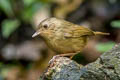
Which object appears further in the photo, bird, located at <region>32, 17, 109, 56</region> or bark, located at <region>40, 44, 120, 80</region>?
bird, located at <region>32, 17, 109, 56</region>

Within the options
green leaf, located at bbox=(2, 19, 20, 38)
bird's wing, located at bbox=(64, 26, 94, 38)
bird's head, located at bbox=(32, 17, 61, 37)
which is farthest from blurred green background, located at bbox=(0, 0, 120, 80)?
bird's head, located at bbox=(32, 17, 61, 37)

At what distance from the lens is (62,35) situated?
5.68 m

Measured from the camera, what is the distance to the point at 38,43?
31.3ft

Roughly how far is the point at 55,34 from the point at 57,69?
4.11 feet

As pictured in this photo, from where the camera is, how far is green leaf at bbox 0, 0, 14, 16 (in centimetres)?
893

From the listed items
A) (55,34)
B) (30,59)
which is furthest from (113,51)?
(30,59)

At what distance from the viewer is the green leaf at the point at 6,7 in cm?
893

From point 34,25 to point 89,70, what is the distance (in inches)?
199

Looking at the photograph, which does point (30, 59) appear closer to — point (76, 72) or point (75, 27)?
point (75, 27)

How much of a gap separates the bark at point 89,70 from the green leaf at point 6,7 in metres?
4.51

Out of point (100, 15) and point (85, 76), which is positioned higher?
point (100, 15)

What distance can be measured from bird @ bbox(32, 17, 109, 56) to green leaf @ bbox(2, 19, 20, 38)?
11.1 feet

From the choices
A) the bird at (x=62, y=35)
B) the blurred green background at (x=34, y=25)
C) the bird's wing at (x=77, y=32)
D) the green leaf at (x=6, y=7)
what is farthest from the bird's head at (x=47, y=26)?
the green leaf at (x=6, y=7)

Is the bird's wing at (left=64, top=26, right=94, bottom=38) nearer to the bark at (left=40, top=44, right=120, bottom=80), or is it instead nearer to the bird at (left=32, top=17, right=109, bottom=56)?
the bird at (left=32, top=17, right=109, bottom=56)
